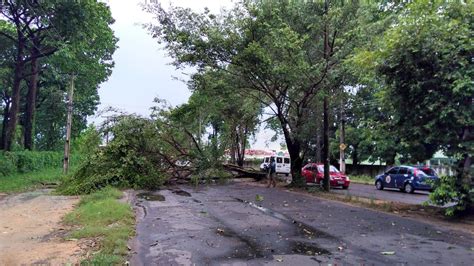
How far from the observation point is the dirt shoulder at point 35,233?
7309 mm

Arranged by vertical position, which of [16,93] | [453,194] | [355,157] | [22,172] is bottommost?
[22,172]

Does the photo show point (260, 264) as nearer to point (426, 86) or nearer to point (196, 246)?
point (196, 246)

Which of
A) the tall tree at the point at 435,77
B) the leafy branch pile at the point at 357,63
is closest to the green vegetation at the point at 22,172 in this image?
the leafy branch pile at the point at 357,63

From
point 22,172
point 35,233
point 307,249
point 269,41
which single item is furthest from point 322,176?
point 22,172

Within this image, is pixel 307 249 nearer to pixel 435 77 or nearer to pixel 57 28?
pixel 435 77

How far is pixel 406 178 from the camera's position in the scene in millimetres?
23734

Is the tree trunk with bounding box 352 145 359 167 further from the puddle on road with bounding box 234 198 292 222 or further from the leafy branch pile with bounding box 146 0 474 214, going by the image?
the puddle on road with bounding box 234 198 292 222

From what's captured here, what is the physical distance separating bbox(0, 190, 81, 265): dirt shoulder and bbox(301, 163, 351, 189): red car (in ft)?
48.2

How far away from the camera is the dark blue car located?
22794 millimetres

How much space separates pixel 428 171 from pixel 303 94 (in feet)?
26.4

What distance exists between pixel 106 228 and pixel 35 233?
164 cm

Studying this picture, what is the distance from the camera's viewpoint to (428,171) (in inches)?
897

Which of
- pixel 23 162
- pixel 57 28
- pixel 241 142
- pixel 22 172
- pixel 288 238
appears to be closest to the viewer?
pixel 288 238

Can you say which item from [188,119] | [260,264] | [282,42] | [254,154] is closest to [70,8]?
[188,119]
